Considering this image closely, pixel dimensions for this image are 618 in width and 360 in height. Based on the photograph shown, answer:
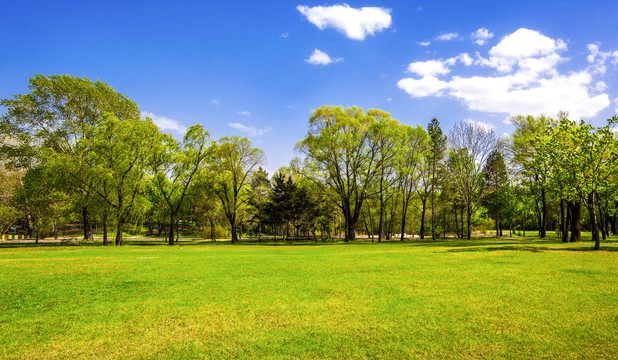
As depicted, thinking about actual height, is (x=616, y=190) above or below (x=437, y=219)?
above

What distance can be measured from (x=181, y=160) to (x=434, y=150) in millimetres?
36694

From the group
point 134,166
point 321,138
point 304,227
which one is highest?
point 321,138

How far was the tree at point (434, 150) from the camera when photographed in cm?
4781

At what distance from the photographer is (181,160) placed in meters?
39.8

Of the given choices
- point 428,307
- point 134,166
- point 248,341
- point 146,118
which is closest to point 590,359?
point 428,307

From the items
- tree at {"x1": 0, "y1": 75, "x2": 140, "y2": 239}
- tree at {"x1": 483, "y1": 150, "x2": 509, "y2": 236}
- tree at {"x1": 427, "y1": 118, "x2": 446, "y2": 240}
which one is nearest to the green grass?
tree at {"x1": 0, "y1": 75, "x2": 140, "y2": 239}

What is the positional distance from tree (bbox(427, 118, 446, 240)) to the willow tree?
8.86 m

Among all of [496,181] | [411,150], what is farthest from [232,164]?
[496,181]

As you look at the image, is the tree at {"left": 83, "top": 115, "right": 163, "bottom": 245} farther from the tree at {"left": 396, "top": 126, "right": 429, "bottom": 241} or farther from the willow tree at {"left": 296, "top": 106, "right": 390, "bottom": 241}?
the tree at {"left": 396, "top": 126, "right": 429, "bottom": 241}

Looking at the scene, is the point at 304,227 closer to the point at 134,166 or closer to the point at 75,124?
the point at 134,166

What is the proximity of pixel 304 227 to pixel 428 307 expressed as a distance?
51022 millimetres

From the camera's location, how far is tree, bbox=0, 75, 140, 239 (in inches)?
1406

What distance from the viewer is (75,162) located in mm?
33688

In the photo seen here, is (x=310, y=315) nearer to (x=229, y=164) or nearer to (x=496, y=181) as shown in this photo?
(x=229, y=164)
